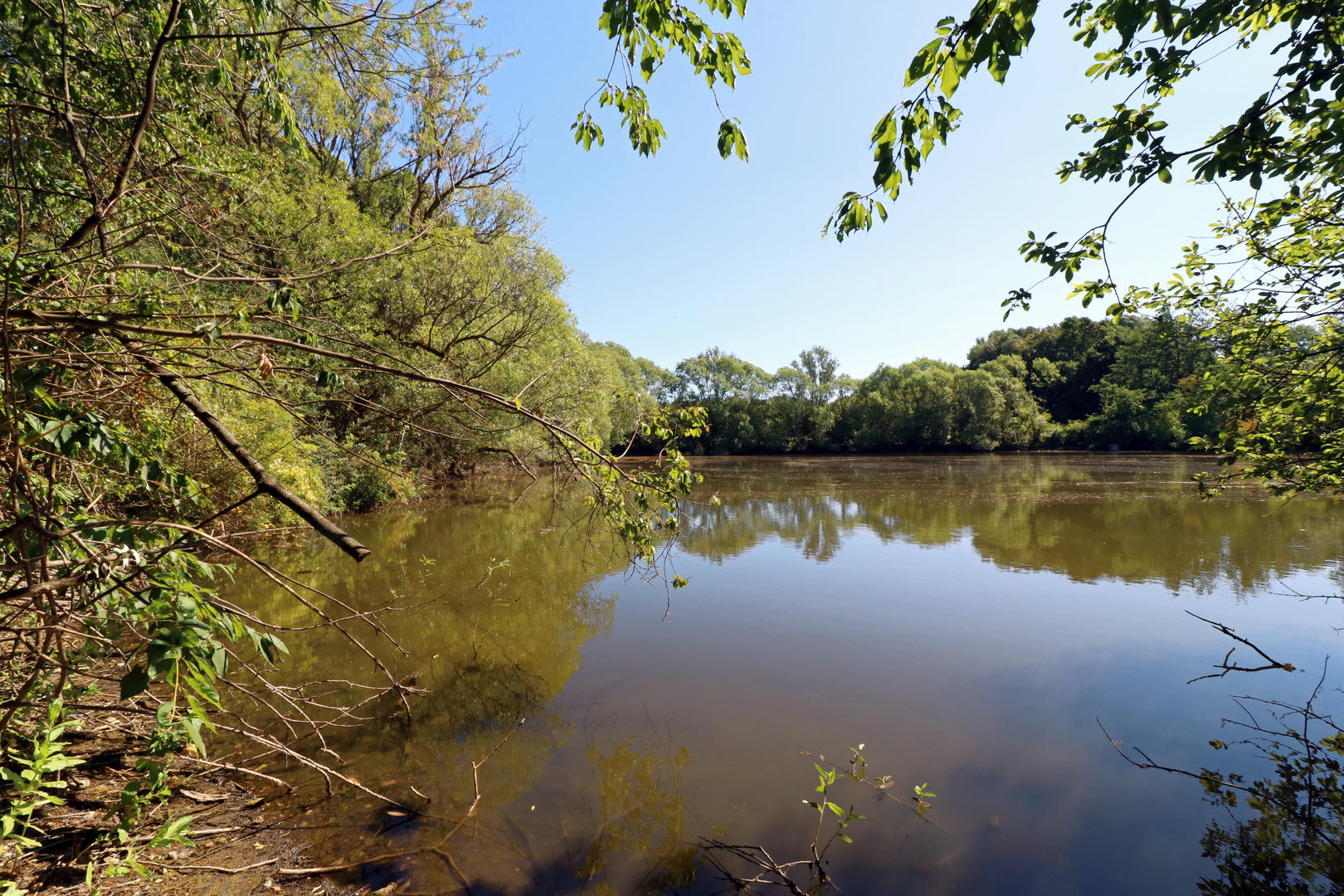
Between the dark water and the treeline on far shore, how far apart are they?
32.4 meters

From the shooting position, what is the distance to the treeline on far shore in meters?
42.5

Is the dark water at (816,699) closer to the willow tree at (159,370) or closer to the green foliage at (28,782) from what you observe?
the willow tree at (159,370)

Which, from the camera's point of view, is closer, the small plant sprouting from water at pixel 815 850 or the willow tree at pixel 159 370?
the willow tree at pixel 159 370

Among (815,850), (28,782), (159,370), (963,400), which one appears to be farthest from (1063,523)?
(963,400)

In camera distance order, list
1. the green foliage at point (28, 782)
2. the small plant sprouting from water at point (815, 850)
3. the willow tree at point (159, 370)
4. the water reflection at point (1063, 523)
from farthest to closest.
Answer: the water reflection at point (1063, 523)
the small plant sprouting from water at point (815, 850)
the green foliage at point (28, 782)
the willow tree at point (159, 370)

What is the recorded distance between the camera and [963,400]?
47.7 m

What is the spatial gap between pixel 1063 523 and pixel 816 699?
1275 centimetres

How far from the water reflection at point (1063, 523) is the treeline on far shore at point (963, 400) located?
18.4 meters

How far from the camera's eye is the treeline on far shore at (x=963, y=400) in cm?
4253

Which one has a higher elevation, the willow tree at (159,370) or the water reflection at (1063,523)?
the willow tree at (159,370)

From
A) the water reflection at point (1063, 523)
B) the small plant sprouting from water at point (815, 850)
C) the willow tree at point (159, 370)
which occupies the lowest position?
the small plant sprouting from water at point (815, 850)

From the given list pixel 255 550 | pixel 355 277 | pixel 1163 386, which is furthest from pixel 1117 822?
pixel 1163 386

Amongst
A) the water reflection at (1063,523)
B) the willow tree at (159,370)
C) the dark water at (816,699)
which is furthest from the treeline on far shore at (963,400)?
the willow tree at (159,370)

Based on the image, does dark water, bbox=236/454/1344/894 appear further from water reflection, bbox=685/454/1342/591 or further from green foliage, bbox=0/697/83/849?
green foliage, bbox=0/697/83/849
